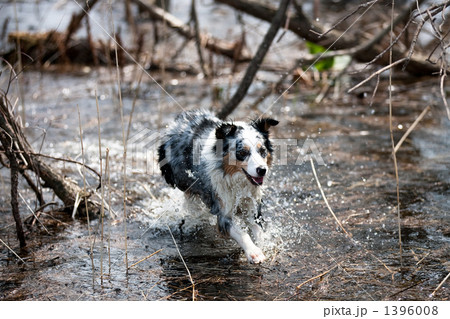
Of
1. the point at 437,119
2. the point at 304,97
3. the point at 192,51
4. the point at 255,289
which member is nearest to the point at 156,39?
the point at 192,51

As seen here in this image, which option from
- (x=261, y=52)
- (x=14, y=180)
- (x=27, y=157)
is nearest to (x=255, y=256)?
(x=14, y=180)

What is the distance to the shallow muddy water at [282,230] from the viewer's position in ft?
13.3

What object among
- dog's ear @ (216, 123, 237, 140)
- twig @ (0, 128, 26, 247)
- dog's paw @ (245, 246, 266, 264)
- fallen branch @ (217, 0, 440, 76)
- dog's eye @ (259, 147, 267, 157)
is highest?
fallen branch @ (217, 0, 440, 76)

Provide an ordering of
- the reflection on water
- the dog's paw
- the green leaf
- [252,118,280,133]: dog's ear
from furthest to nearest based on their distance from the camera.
A: the green leaf < [252,118,280,133]: dog's ear < the dog's paw < the reflection on water

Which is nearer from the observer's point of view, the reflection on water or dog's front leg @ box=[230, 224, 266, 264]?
the reflection on water

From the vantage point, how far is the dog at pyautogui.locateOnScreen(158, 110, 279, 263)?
449 cm

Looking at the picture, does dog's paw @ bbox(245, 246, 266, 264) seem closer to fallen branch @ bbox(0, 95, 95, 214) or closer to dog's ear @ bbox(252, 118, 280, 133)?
dog's ear @ bbox(252, 118, 280, 133)

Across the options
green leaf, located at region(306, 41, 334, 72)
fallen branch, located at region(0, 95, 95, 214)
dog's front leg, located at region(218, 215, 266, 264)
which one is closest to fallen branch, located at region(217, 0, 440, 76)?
green leaf, located at region(306, 41, 334, 72)

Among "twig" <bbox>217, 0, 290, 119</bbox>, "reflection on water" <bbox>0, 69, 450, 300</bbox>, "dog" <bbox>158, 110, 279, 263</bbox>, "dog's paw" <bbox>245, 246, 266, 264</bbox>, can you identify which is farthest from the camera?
"twig" <bbox>217, 0, 290, 119</bbox>

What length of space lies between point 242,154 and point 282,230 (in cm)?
95

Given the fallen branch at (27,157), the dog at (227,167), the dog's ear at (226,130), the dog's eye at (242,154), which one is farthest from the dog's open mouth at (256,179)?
the fallen branch at (27,157)

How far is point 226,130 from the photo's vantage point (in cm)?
458

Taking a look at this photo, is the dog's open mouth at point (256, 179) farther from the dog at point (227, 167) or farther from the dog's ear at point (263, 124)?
the dog's ear at point (263, 124)

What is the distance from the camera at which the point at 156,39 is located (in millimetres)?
10859
